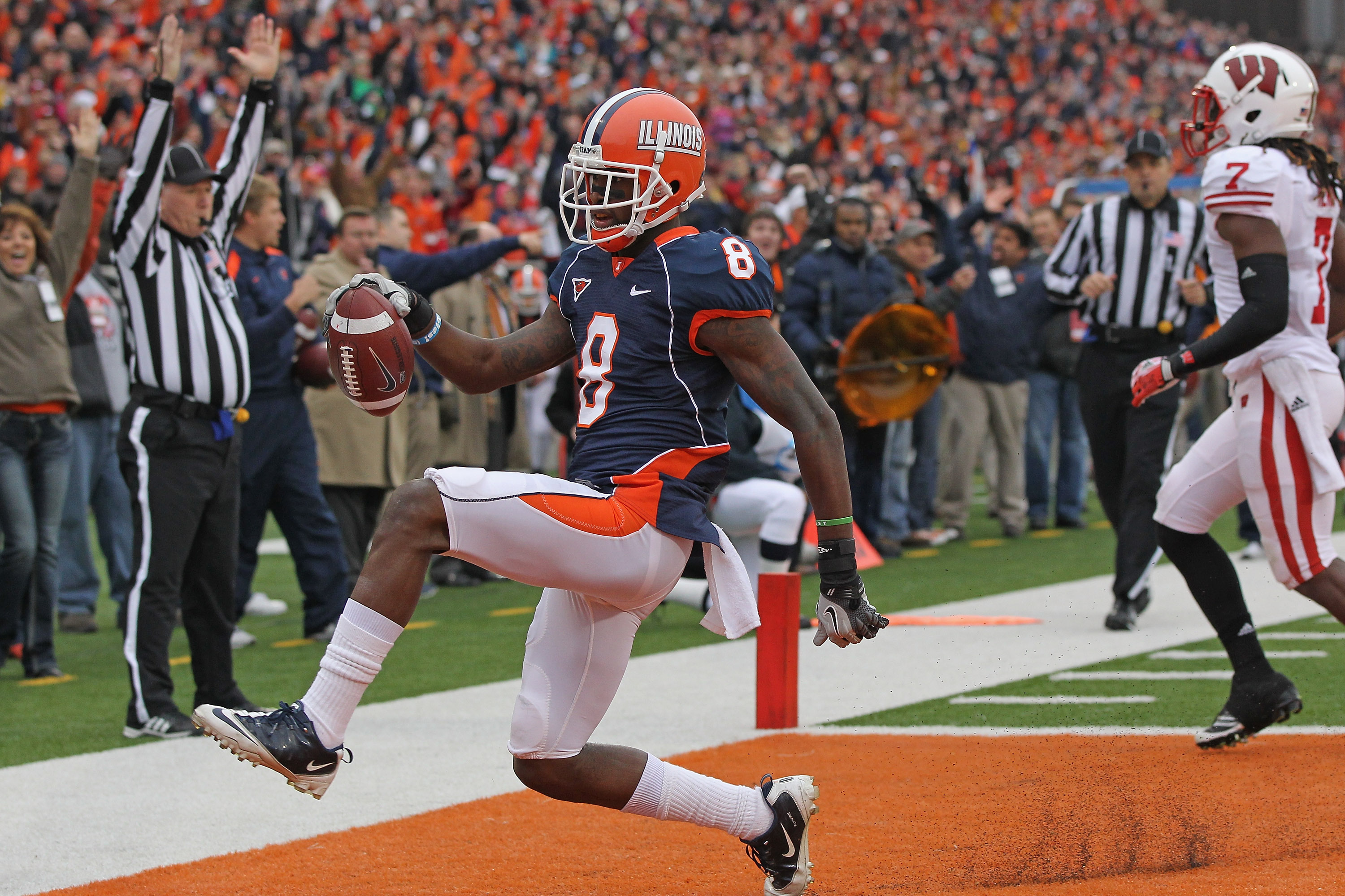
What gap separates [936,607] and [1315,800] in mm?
3858

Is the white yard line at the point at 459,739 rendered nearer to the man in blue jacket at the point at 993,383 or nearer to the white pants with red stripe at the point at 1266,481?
the white pants with red stripe at the point at 1266,481

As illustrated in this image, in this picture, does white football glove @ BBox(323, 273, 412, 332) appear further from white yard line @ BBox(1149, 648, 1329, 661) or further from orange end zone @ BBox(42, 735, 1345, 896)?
white yard line @ BBox(1149, 648, 1329, 661)

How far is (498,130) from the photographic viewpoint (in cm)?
1852

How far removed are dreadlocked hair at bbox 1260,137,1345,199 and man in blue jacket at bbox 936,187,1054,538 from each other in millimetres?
6021

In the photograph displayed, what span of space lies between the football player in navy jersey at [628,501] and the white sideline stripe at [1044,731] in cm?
171

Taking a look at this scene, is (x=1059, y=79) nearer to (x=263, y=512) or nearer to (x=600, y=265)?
(x=263, y=512)

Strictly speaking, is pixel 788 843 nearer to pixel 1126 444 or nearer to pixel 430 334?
pixel 430 334

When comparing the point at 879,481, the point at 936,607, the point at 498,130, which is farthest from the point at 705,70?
the point at 936,607

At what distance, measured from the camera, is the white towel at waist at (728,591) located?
133 inches

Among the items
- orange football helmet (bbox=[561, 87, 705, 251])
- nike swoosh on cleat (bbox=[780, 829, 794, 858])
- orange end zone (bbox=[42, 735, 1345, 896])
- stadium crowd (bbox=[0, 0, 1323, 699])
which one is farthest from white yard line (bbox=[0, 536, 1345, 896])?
orange football helmet (bbox=[561, 87, 705, 251])

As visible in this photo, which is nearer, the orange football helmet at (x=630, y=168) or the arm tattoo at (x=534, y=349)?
the orange football helmet at (x=630, y=168)

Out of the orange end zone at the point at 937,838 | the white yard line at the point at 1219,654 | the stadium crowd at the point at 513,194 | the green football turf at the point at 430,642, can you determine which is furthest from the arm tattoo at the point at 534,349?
the white yard line at the point at 1219,654

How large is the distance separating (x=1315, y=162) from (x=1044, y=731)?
6.64 ft

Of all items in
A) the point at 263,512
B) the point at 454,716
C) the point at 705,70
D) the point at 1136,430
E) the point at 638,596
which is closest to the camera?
the point at 638,596
